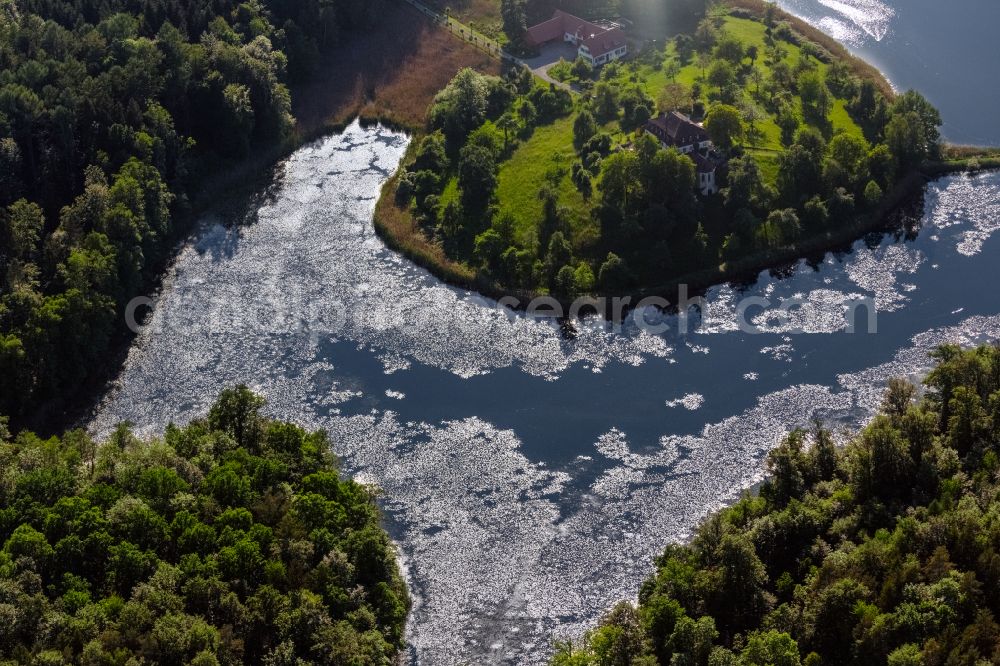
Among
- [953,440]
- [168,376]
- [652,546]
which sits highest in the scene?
[953,440]

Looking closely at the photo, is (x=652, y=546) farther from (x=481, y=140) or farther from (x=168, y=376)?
(x=481, y=140)

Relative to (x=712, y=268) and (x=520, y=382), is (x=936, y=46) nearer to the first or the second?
(x=712, y=268)

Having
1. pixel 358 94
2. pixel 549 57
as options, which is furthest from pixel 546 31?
pixel 358 94

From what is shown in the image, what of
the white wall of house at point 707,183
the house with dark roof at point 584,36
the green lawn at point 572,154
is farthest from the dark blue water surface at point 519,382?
the house with dark roof at point 584,36

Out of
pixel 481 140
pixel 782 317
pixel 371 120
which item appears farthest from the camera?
pixel 371 120

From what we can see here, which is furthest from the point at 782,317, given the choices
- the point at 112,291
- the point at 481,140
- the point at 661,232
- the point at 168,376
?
the point at 112,291

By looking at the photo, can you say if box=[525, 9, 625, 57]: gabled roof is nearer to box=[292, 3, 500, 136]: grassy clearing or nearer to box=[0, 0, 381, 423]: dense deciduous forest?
box=[292, 3, 500, 136]: grassy clearing
